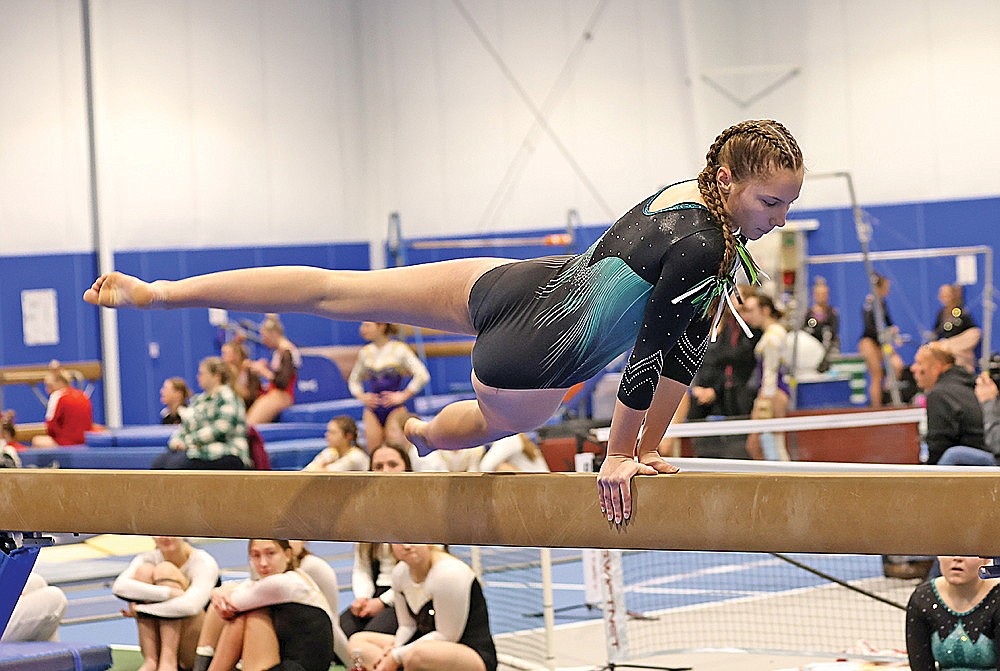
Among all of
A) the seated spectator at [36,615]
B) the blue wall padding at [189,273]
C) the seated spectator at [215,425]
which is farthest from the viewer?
the blue wall padding at [189,273]

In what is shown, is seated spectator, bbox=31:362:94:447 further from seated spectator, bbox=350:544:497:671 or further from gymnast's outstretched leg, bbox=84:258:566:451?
gymnast's outstretched leg, bbox=84:258:566:451

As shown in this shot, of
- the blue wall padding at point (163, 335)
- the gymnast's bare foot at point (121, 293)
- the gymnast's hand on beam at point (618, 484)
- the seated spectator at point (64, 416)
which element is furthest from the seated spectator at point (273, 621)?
the blue wall padding at point (163, 335)

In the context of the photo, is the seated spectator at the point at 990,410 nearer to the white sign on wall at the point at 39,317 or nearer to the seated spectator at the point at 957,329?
the seated spectator at the point at 957,329

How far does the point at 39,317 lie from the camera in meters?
13.7

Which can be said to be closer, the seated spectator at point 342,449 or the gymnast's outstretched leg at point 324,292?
the gymnast's outstretched leg at point 324,292

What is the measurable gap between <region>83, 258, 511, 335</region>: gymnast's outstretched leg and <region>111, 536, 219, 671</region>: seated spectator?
2.41m

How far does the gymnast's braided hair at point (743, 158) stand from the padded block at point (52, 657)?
10.2ft

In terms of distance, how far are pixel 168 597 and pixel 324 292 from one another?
104 inches

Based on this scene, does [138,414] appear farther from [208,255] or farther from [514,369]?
[514,369]

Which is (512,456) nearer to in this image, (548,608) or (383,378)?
(548,608)

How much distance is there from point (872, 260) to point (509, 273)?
11.6 metres

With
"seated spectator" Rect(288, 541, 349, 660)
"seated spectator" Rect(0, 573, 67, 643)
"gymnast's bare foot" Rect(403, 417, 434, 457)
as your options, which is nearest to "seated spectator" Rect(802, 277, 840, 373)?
"seated spectator" Rect(288, 541, 349, 660)

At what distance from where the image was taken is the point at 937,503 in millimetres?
2471

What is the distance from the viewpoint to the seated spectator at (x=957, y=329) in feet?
34.2
